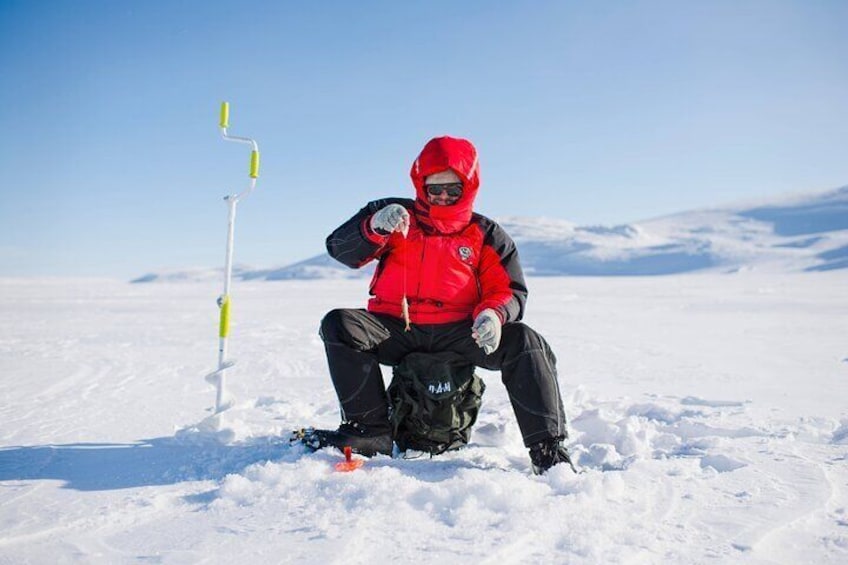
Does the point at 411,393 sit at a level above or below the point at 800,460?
above

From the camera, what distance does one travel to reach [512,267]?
251cm

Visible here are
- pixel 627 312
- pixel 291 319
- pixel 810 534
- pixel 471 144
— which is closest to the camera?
pixel 810 534

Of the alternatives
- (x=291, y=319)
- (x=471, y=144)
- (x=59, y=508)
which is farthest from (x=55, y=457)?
(x=291, y=319)

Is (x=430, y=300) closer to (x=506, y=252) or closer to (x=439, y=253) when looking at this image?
(x=439, y=253)

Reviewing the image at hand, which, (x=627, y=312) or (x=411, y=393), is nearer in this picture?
(x=411, y=393)

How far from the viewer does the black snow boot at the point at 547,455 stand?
6.77ft

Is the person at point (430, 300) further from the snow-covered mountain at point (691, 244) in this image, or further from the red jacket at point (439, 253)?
the snow-covered mountain at point (691, 244)

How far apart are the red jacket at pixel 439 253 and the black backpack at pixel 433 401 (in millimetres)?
208

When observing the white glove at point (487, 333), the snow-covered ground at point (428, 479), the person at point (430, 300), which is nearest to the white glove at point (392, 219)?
the person at point (430, 300)

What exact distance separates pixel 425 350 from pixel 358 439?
0.50 meters

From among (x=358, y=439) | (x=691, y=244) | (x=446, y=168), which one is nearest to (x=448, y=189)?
(x=446, y=168)

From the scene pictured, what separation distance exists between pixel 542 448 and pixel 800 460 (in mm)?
1073

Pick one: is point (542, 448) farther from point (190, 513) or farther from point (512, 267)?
point (190, 513)

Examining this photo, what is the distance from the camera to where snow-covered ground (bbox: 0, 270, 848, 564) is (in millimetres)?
1473
